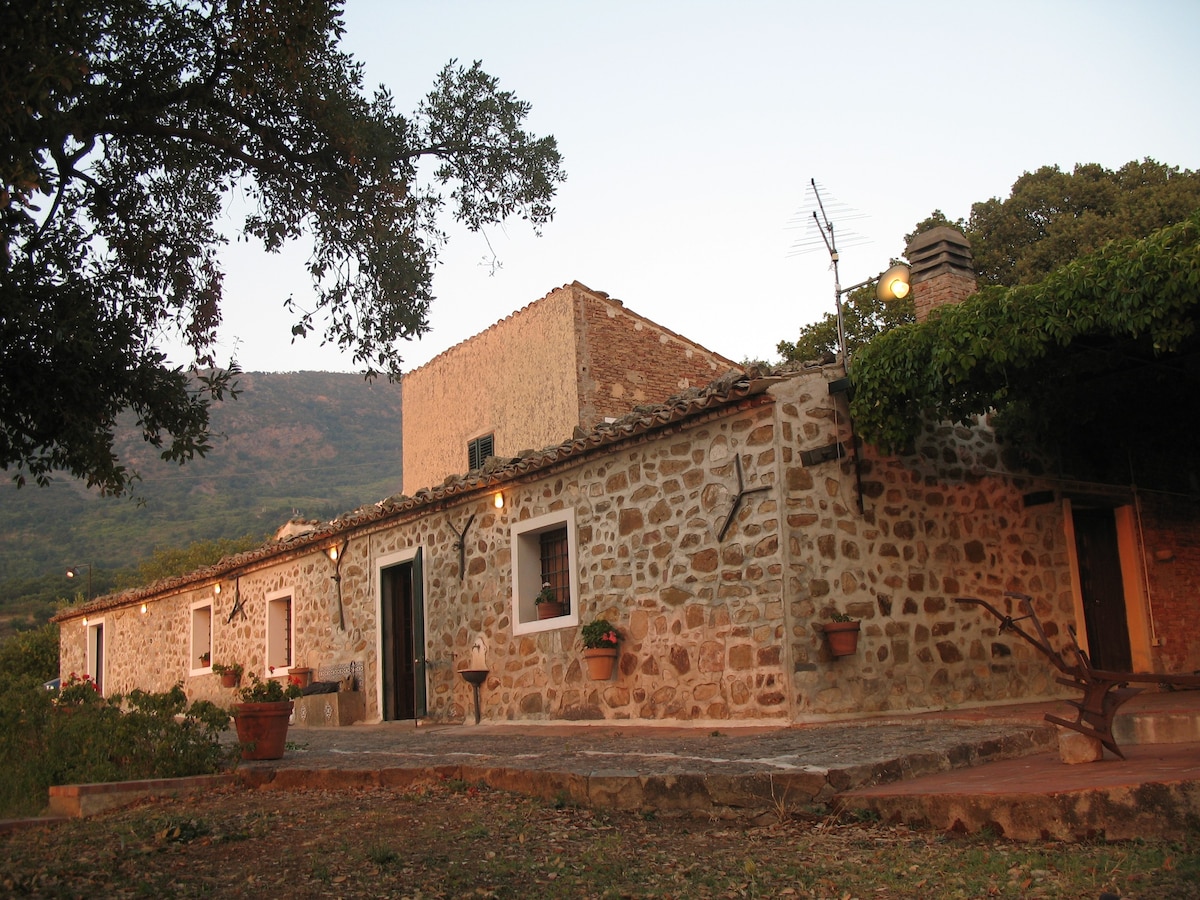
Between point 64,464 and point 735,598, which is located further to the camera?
point 735,598

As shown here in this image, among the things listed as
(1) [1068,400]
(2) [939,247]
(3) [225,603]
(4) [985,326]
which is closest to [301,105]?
(4) [985,326]

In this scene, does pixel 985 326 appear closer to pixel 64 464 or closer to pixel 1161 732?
pixel 1161 732

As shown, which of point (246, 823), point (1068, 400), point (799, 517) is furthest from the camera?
point (1068, 400)

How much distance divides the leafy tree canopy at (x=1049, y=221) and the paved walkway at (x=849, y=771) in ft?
46.2

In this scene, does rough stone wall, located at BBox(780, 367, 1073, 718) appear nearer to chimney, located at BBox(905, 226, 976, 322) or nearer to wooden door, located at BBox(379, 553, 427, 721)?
chimney, located at BBox(905, 226, 976, 322)

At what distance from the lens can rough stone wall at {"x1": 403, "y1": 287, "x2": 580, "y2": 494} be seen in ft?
54.7

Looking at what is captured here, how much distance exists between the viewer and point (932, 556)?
31.1ft

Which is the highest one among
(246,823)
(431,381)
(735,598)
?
(431,381)

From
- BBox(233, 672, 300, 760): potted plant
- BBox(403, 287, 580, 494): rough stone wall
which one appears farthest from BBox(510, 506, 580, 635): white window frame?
BBox(403, 287, 580, 494): rough stone wall

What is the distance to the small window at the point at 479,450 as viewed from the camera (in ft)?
61.4

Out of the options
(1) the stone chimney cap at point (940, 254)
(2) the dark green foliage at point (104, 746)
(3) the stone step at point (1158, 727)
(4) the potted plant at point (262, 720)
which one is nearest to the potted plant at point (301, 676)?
(4) the potted plant at point (262, 720)

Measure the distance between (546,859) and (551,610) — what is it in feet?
21.0

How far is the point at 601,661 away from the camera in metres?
9.67

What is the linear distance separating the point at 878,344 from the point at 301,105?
15.9ft
